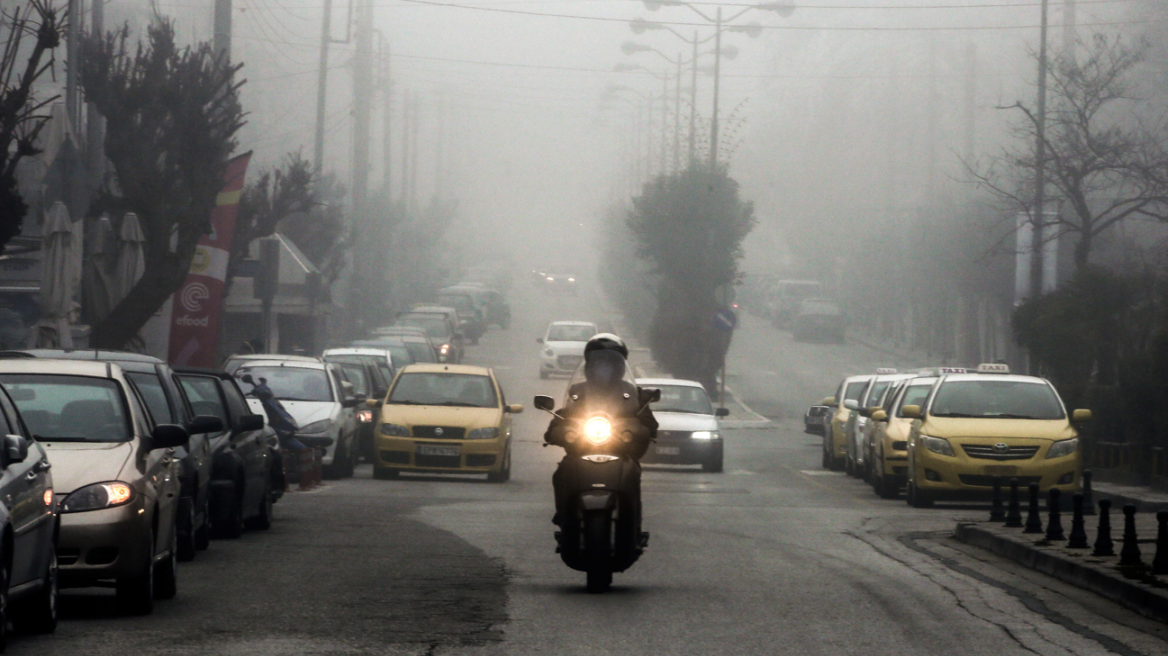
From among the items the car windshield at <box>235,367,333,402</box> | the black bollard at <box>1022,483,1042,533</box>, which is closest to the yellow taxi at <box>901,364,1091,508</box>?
the black bollard at <box>1022,483,1042,533</box>

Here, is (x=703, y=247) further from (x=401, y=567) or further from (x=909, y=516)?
(x=401, y=567)

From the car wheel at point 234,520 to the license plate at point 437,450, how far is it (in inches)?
368

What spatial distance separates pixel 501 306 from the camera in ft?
289

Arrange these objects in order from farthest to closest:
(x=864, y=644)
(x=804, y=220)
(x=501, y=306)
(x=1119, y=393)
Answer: (x=804, y=220) → (x=501, y=306) → (x=1119, y=393) → (x=864, y=644)

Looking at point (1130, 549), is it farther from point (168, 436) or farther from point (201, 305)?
point (201, 305)

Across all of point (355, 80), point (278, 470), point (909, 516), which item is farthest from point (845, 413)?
point (355, 80)

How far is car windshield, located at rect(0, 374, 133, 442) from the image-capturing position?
1034cm

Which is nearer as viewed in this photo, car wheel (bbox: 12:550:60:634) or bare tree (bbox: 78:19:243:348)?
car wheel (bbox: 12:550:60:634)

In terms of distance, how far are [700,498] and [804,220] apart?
98.0 metres

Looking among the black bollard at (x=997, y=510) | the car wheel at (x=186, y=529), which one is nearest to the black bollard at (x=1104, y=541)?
the black bollard at (x=997, y=510)

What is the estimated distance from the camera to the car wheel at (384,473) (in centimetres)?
2469

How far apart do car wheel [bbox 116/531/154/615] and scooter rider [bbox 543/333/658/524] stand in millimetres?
2761

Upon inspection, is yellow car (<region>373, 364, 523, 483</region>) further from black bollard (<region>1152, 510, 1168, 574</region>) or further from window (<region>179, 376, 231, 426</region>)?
black bollard (<region>1152, 510, 1168, 574</region>)

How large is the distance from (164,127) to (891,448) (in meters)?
13.6
